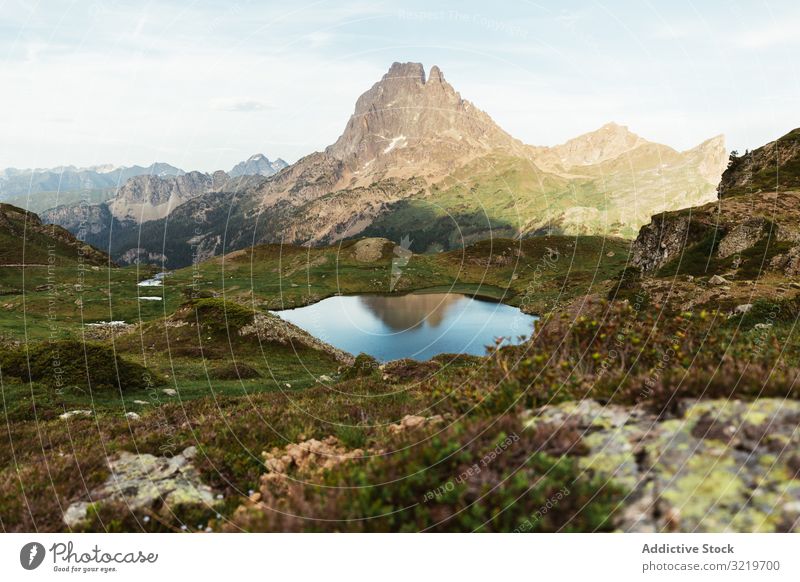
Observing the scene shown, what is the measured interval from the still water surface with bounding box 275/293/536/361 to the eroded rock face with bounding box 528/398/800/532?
47.7 metres

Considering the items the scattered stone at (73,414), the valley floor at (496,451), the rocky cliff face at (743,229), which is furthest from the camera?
the rocky cliff face at (743,229)

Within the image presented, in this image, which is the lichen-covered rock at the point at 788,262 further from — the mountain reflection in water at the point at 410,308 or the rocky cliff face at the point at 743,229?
the mountain reflection in water at the point at 410,308

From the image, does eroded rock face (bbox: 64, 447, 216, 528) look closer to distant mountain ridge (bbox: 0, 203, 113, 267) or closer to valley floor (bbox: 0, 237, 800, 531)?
valley floor (bbox: 0, 237, 800, 531)

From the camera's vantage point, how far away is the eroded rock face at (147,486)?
7.76 meters

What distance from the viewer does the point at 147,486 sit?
8.22 m

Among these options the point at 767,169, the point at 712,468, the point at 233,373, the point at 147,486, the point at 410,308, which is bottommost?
the point at 410,308

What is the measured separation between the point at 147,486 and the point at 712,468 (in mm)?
9079

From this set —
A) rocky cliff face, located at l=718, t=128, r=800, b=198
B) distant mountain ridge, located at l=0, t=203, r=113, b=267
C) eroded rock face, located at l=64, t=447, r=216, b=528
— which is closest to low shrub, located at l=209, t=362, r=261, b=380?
eroded rock face, located at l=64, t=447, r=216, b=528

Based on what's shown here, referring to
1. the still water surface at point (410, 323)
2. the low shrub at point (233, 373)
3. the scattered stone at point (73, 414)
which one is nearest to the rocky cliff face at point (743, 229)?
the still water surface at point (410, 323)

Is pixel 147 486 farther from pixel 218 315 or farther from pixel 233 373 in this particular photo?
pixel 218 315

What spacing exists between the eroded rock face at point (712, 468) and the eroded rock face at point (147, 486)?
6830mm

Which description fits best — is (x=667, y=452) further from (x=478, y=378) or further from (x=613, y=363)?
(x=478, y=378)

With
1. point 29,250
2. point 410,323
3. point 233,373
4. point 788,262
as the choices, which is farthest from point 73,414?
point 29,250

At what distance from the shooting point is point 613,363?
8391 mm
